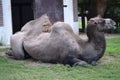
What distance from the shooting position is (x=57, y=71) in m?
7.70

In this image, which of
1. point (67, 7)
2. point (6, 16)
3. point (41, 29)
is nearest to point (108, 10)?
point (67, 7)

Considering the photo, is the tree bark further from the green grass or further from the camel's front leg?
the camel's front leg

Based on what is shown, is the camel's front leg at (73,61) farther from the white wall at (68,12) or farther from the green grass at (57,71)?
the white wall at (68,12)

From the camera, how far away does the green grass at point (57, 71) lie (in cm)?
711

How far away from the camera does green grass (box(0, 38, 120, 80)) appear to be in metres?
7.11

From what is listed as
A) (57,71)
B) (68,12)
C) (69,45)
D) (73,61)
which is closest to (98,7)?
(68,12)

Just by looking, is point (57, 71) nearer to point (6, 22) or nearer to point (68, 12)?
point (6, 22)

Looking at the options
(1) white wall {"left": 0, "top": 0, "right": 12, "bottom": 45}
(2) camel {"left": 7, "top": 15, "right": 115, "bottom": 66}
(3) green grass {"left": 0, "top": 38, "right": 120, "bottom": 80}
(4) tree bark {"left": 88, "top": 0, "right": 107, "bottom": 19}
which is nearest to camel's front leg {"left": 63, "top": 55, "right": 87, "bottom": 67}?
(2) camel {"left": 7, "top": 15, "right": 115, "bottom": 66}

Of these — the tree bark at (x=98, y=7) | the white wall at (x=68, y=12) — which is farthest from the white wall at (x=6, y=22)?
the tree bark at (x=98, y=7)

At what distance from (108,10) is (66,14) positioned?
4558 mm

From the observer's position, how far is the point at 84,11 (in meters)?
20.0

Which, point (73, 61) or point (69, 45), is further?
point (69, 45)

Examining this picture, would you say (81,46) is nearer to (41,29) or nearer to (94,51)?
(94,51)

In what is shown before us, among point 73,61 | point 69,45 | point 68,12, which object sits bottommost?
point 73,61
